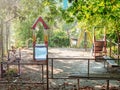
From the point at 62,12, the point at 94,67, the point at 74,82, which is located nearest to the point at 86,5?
the point at 62,12

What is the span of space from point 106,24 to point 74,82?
23.1 ft

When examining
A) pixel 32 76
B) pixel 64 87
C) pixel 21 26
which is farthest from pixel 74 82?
pixel 21 26

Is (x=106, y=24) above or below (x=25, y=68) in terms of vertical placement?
above

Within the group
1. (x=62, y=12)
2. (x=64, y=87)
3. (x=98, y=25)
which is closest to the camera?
(x=64, y=87)

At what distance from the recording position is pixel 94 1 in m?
9.74

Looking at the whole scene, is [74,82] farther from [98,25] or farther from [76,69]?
[98,25]

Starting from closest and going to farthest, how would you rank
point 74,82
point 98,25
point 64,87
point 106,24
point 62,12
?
point 64,87
point 74,82
point 62,12
point 106,24
point 98,25

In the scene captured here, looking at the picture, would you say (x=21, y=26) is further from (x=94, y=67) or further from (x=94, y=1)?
(x=94, y=1)

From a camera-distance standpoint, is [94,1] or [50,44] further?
[50,44]

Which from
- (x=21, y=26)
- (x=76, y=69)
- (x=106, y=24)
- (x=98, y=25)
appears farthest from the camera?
(x=21, y=26)

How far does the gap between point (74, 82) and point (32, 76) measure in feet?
7.00

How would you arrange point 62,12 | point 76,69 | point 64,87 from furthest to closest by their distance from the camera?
point 76,69 < point 62,12 < point 64,87

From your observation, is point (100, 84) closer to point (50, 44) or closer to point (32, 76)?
point (32, 76)

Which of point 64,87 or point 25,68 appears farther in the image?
point 25,68
